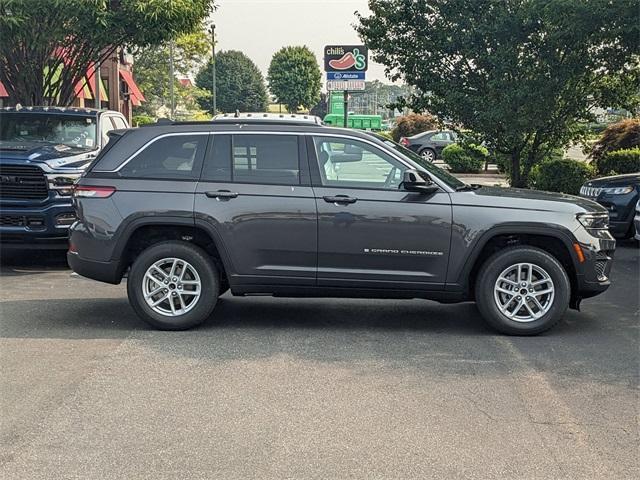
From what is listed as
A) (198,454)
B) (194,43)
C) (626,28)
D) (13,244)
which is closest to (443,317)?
(198,454)

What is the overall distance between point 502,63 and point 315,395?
10.4 meters

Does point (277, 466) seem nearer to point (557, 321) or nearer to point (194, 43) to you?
point (557, 321)

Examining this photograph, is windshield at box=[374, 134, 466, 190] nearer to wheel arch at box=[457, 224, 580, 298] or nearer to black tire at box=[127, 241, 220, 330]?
wheel arch at box=[457, 224, 580, 298]

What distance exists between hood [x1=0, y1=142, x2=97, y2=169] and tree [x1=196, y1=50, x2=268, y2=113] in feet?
265

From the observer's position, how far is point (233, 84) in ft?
300

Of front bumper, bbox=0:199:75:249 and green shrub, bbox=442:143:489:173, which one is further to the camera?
green shrub, bbox=442:143:489:173

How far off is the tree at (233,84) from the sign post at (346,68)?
239 ft

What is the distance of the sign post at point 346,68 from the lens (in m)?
17.5

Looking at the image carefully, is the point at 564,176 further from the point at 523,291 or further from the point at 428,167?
the point at 523,291

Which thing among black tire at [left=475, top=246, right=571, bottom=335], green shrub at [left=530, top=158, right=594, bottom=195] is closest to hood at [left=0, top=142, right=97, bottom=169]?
black tire at [left=475, top=246, right=571, bottom=335]

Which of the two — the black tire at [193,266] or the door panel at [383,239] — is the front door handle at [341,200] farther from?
the black tire at [193,266]

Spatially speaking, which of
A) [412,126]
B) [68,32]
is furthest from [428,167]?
[412,126]

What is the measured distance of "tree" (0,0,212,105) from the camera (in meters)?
14.2

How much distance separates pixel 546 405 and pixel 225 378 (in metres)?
2.22
